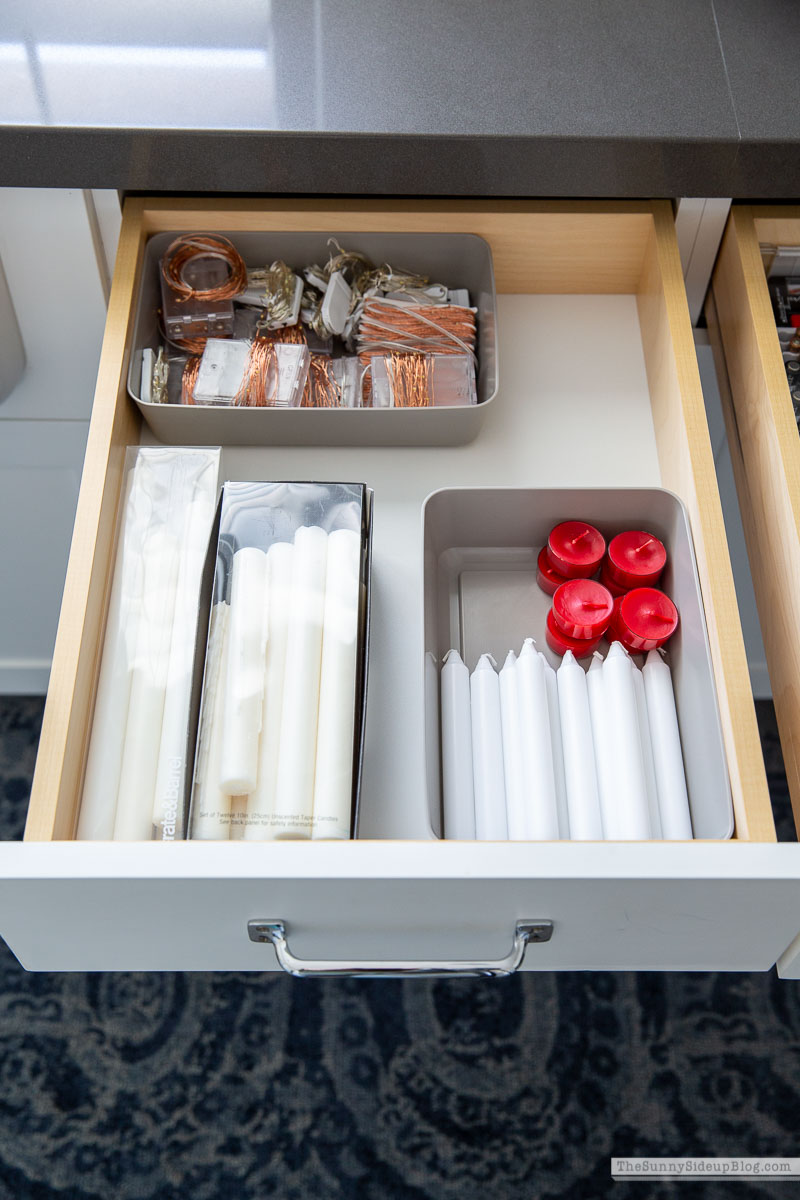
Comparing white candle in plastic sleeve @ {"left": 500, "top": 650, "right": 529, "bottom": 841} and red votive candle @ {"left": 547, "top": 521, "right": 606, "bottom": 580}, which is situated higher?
red votive candle @ {"left": 547, "top": 521, "right": 606, "bottom": 580}

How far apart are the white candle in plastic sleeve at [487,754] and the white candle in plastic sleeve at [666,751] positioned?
13 centimetres

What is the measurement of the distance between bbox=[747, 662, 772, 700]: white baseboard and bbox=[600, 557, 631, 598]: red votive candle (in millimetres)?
765

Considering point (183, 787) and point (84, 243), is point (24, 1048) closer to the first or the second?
point (183, 787)

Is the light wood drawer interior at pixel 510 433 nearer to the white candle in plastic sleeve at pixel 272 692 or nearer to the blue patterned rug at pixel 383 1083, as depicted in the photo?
the white candle in plastic sleeve at pixel 272 692

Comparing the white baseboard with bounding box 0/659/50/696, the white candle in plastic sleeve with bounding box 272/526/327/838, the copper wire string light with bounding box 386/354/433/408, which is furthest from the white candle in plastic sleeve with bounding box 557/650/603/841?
the white baseboard with bounding box 0/659/50/696

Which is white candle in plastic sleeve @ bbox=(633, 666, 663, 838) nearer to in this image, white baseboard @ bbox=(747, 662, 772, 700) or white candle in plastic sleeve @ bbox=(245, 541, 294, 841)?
white candle in plastic sleeve @ bbox=(245, 541, 294, 841)

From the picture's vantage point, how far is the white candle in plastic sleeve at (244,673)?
28.8 inches

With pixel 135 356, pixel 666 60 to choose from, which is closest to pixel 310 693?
pixel 135 356

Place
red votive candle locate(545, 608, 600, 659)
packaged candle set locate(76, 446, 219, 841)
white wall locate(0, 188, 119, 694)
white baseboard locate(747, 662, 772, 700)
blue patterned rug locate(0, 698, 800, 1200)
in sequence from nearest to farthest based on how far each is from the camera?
packaged candle set locate(76, 446, 219, 841), red votive candle locate(545, 608, 600, 659), white wall locate(0, 188, 119, 694), blue patterned rug locate(0, 698, 800, 1200), white baseboard locate(747, 662, 772, 700)

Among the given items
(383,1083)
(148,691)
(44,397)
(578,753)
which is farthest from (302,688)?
(383,1083)

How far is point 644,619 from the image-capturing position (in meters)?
0.85

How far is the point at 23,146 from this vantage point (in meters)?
0.88

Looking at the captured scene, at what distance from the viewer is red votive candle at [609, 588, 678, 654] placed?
84 cm

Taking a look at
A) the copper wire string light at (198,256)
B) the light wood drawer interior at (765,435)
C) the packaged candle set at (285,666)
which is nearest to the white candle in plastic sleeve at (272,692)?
the packaged candle set at (285,666)
